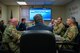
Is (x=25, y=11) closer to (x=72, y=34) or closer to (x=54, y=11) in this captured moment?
(x=54, y=11)

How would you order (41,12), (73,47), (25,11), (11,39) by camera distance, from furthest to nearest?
1. (25,11)
2. (41,12)
3. (73,47)
4. (11,39)

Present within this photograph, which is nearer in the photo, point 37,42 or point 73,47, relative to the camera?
point 37,42

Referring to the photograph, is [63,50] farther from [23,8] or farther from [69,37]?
[23,8]

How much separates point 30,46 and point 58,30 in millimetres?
4013

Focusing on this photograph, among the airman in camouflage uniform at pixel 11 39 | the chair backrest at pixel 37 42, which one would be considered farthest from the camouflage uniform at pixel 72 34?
the chair backrest at pixel 37 42

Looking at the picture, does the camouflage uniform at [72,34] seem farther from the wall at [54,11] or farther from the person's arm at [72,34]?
the wall at [54,11]

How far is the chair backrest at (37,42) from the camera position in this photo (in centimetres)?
224

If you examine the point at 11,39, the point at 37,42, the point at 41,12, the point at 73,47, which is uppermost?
the point at 41,12

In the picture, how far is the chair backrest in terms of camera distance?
224 centimetres

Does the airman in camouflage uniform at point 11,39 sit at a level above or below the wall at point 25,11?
below

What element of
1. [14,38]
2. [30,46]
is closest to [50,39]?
[30,46]

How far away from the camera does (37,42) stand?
7.41 ft

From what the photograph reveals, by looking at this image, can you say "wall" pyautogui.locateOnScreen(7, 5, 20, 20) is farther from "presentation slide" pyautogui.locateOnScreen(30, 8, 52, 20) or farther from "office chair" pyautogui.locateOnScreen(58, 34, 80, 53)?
"office chair" pyautogui.locateOnScreen(58, 34, 80, 53)

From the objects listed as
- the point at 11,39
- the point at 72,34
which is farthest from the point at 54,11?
the point at 11,39
